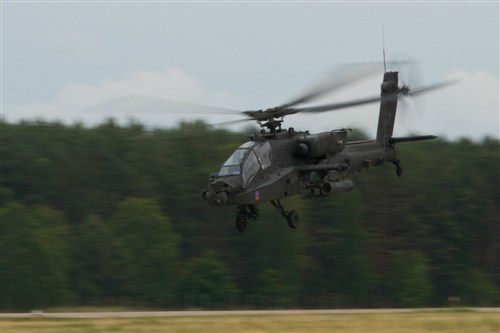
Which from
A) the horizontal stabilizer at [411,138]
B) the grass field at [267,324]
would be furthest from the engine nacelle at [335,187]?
the grass field at [267,324]

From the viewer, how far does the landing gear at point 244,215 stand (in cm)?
3338

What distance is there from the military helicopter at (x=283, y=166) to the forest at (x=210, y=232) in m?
56.9

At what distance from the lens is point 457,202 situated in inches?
4427

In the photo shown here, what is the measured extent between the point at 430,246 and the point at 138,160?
3069cm

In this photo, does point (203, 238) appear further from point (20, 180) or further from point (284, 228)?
point (20, 180)

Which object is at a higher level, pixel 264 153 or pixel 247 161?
pixel 264 153

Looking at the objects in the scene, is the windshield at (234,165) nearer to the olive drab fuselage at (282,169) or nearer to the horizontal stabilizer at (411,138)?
the olive drab fuselage at (282,169)

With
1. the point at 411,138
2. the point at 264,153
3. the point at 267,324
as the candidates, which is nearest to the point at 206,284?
the point at 267,324

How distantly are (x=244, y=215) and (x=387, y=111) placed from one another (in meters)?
9.33

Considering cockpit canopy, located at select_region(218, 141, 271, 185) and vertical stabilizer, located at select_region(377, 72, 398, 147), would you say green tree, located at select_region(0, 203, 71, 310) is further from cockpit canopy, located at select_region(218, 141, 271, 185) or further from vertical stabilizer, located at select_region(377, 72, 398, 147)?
cockpit canopy, located at select_region(218, 141, 271, 185)

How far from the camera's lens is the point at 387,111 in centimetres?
4038

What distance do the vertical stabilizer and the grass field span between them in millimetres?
6982

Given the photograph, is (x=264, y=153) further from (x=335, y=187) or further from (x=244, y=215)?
(x=335, y=187)

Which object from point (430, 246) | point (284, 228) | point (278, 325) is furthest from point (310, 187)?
point (430, 246)
